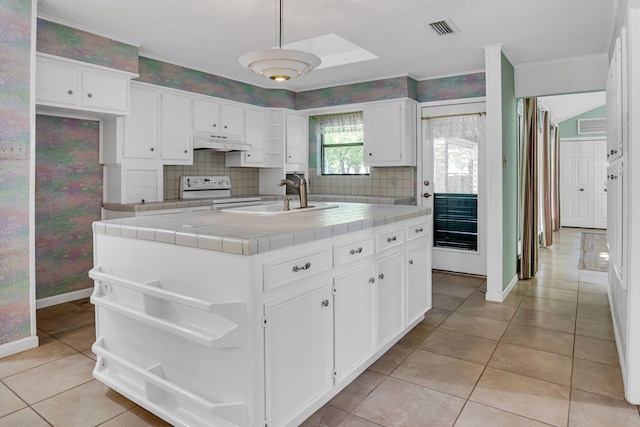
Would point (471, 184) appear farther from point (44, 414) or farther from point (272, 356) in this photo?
point (44, 414)

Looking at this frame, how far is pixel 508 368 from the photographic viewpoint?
2578 millimetres

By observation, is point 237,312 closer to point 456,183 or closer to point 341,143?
point 456,183

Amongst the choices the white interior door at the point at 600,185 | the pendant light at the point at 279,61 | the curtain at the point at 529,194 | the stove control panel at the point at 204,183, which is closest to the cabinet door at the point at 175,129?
the stove control panel at the point at 204,183

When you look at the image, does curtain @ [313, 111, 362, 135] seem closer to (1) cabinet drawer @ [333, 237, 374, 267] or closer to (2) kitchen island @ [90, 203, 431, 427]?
(2) kitchen island @ [90, 203, 431, 427]

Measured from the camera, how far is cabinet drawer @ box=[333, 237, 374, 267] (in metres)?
2.14

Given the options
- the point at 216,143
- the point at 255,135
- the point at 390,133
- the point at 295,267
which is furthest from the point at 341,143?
the point at 295,267

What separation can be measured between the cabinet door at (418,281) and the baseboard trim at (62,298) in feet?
10.4

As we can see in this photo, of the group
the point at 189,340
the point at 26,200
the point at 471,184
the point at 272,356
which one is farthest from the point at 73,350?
the point at 471,184

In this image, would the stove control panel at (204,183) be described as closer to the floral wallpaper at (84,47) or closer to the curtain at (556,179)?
the floral wallpaper at (84,47)

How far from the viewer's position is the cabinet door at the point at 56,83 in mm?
3295

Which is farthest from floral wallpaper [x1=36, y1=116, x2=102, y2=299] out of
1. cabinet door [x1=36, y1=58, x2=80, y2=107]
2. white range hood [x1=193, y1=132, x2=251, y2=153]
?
white range hood [x1=193, y1=132, x2=251, y2=153]

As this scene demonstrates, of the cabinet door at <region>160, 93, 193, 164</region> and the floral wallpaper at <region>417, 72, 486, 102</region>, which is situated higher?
the floral wallpaper at <region>417, 72, 486, 102</region>

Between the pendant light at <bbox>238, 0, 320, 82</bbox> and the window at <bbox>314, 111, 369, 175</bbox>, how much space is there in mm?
3001

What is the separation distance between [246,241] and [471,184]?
409 centimetres
